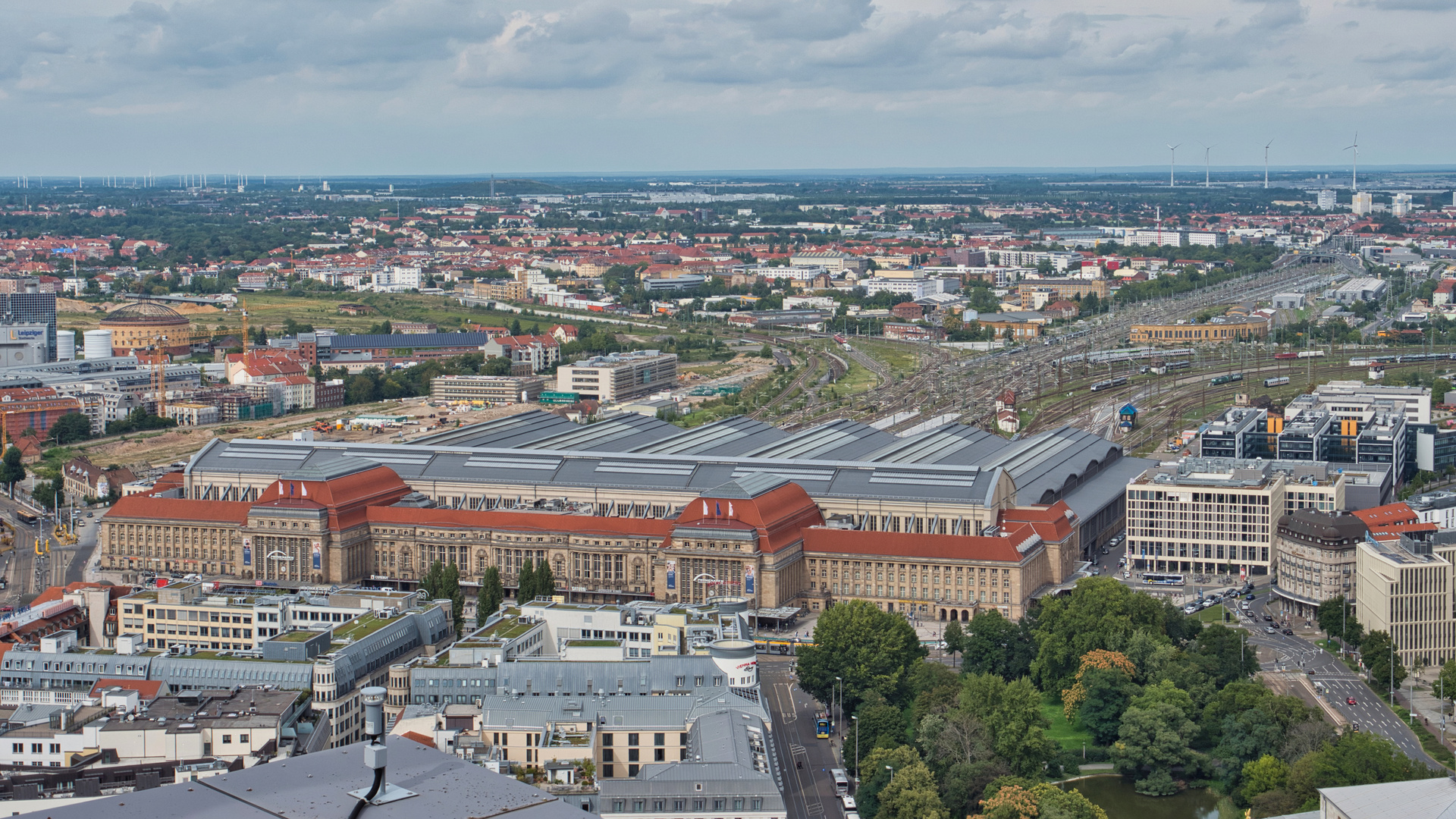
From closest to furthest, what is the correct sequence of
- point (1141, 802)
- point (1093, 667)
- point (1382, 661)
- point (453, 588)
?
point (1141, 802)
point (1093, 667)
point (1382, 661)
point (453, 588)

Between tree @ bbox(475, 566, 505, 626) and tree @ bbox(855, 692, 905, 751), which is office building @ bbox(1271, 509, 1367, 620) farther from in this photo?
tree @ bbox(475, 566, 505, 626)

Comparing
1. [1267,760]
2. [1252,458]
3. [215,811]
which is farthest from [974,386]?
[215,811]

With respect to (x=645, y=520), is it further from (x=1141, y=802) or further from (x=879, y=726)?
(x=1141, y=802)

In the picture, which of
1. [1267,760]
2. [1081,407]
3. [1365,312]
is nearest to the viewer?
[1267,760]

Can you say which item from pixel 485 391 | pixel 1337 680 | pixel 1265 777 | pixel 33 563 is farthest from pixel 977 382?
pixel 1265 777

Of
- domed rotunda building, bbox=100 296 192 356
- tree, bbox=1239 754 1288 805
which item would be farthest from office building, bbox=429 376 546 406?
tree, bbox=1239 754 1288 805

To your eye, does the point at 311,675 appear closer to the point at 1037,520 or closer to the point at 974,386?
the point at 1037,520
